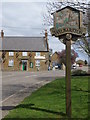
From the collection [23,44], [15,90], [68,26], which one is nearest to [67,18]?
[68,26]

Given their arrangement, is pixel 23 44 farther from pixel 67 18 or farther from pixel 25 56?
pixel 67 18

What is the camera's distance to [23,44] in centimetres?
7356

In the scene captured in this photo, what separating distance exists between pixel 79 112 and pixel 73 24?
2.88 metres

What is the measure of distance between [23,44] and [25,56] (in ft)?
11.4

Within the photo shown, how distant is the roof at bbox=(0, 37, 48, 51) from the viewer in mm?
72375

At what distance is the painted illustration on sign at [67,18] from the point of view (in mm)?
8364

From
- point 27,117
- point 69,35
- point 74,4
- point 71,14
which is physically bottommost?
point 27,117

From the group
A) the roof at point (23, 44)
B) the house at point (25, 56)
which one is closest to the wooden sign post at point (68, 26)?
the house at point (25, 56)

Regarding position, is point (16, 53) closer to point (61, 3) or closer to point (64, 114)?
point (61, 3)

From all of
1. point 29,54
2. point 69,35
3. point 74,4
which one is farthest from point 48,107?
point 29,54

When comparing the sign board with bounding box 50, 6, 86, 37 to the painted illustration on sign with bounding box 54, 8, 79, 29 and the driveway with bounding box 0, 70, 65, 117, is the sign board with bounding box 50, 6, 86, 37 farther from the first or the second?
the driveway with bounding box 0, 70, 65, 117

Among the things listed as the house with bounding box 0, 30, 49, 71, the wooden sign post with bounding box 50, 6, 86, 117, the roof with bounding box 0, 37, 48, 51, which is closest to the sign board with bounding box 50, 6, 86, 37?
the wooden sign post with bounding box 50, 6, 86, 117

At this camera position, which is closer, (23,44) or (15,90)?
(15,90)

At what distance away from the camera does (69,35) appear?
8.41 metres
